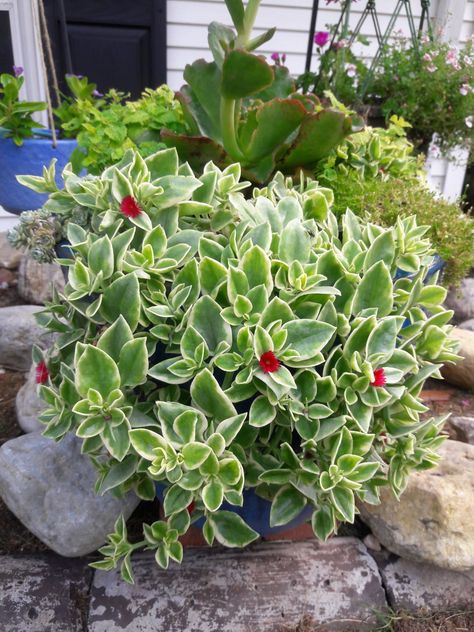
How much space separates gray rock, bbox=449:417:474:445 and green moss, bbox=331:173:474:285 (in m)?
0.64

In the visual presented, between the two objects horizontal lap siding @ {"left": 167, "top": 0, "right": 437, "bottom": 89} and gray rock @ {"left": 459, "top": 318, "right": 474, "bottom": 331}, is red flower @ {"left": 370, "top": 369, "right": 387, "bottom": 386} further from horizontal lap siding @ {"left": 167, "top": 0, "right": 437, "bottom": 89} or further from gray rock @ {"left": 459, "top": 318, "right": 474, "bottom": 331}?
horizontal lap siding @ {"left": 167, "top": 0, "right": 437, "bottom": 89}

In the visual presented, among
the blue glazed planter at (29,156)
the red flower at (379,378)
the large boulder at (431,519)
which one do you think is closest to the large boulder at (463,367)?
the large boulder at (431,519)

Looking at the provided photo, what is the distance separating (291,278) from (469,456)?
103 cm

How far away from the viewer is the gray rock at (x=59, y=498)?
164cm

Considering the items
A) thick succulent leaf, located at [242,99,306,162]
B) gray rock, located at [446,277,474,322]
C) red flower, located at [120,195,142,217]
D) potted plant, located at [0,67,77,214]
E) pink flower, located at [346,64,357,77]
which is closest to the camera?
red flower, located at [120,195,142,217]

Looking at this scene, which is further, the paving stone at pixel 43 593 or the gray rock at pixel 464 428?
the gray rock at pixel 464 428

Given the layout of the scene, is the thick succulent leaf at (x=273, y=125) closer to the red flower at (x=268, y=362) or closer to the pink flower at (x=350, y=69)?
the red flower at (x=268, y=362)

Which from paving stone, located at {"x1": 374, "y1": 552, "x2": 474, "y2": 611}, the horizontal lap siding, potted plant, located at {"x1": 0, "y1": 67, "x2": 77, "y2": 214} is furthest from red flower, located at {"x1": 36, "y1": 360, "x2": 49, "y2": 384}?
the horizontal lap siding

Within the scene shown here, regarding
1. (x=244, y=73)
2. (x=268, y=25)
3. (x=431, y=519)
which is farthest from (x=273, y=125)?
(x=268, y=25)

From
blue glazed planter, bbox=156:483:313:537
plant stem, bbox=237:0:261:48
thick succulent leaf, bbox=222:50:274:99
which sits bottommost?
blue glazed planter, bbox=156:483:313:537

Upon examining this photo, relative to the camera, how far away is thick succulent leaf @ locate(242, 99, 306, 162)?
74.2 inches

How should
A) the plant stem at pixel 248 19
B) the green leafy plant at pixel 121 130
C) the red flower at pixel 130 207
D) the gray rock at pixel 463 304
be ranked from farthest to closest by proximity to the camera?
the gray rock at pixel 463 304
the green leafy plant at pixel 121 130
the plant stem at pixel 248 19
the red flower at pixel 130 207

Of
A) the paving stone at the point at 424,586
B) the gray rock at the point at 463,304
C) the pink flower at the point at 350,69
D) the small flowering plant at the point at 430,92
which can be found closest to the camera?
the paving stone at the point at 424,586

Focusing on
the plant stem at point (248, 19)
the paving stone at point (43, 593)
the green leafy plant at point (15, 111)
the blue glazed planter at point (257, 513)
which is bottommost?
the paving stone at point (43, 593)
